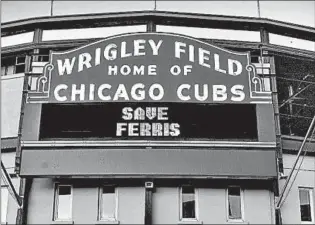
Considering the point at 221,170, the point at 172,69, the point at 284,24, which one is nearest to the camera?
the point at 221,170

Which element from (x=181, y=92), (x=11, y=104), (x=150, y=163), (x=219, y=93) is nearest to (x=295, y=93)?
(x=219, y=93)

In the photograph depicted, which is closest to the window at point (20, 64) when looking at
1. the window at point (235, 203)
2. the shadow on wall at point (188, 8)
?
the shadow on wall at point (188, 8)

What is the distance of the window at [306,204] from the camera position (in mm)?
13352

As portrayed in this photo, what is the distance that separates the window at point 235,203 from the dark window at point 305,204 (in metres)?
1.82

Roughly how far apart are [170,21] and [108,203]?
614 centimetres

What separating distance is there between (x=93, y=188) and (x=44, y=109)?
2.69m

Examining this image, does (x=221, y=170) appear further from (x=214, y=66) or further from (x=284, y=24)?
(x=284, y=24)

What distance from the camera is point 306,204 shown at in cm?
1353

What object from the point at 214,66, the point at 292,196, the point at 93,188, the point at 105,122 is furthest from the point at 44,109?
the point at 292,196

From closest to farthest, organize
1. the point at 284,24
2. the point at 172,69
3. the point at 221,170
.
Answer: the point at 221,170, the point at 172,69, the point at 284,24

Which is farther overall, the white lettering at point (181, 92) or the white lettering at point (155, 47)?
the white lettering at point (155, 47)

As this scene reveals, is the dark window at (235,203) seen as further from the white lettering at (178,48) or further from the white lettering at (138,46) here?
the white lettering at (138,46)

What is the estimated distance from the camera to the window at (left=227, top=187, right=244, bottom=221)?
42.6 ft

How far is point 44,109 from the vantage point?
13.6 meters
